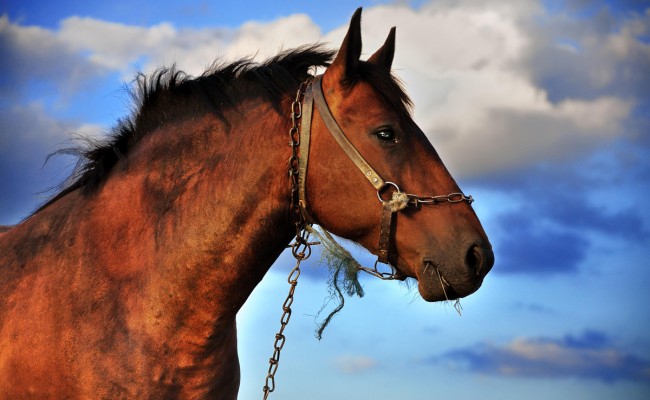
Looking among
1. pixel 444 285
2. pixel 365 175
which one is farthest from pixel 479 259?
pixel 365 175

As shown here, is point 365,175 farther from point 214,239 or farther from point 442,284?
point 214,239

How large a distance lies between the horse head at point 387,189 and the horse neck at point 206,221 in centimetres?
30

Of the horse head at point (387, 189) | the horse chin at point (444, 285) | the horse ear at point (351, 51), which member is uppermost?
the horse ear at point (351, 51)

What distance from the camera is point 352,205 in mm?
4480

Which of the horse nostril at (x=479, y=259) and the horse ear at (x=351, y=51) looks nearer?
the horse nostril at (x=479, y=259)

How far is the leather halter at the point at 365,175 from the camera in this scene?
4.41 metres

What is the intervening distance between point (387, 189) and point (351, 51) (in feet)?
3.07

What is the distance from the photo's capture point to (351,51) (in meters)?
4.61

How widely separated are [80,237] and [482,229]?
268 centimetres

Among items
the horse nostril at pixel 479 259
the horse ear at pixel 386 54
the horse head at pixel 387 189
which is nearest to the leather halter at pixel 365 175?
the horse head at pixel 387 189

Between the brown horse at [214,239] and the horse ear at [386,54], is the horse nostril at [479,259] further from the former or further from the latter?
the horse ear at [386,54]

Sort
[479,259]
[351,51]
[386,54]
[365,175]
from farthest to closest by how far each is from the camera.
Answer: [386,54]
[351,51]
[365,175]
[479,259]

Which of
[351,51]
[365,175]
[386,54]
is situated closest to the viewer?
[365,175]

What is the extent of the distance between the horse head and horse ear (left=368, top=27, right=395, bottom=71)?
1.22 feet
